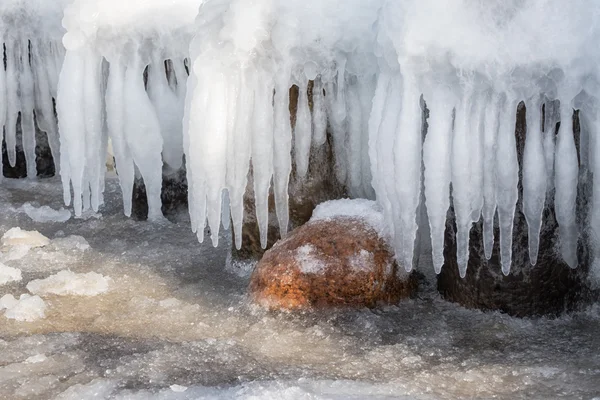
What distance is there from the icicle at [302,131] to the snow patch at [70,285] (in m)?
1.07

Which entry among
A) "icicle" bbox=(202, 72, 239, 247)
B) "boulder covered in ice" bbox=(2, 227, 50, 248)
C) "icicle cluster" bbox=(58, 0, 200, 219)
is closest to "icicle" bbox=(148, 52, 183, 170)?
"icicle cluster" bbox=(58, 0, 200, 219)

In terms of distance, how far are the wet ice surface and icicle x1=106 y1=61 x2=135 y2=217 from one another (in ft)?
2.17

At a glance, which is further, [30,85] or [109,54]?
[30,85]

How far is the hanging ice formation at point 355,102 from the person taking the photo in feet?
10.6

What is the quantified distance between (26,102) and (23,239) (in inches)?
54.7

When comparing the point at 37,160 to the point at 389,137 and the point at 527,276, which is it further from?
the point at 527,276

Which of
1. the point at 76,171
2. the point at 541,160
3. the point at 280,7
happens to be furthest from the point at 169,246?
the point at 541,160

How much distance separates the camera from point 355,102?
4016mm

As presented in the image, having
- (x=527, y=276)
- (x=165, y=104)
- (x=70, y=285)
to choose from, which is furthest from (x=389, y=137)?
(x=165, y=104)

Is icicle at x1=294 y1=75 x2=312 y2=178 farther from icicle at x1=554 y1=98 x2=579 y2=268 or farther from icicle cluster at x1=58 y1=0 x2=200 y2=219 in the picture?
icicle at x1=554 y1=98 x2=579 y2=268

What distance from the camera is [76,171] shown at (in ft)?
15.1

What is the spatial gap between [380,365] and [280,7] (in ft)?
5.39

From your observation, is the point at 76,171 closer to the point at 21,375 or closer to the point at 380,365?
the point at 21,375

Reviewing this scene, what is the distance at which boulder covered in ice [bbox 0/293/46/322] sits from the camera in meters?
3.59
